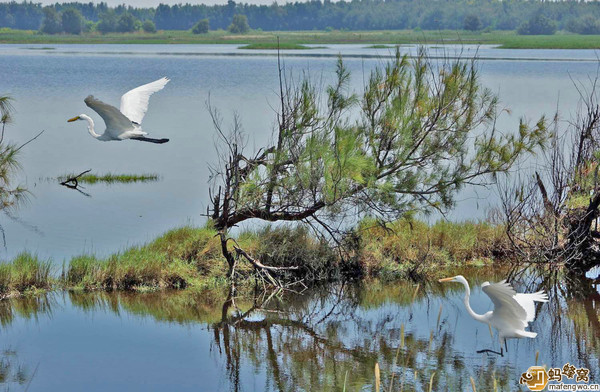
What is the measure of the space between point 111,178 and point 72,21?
8426 cm

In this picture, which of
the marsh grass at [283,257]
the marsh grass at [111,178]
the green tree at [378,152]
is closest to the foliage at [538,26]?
the marsh grass at [111,178]

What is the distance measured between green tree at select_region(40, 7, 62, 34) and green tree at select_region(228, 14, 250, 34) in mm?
20343

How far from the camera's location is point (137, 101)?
11375 millimetres

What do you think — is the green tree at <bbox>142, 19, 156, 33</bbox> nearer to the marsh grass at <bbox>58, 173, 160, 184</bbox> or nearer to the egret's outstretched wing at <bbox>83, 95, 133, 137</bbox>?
the marsh grass at <bbox>58, 173, 160, 184</bbox>

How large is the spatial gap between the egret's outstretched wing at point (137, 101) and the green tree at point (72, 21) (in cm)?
8866

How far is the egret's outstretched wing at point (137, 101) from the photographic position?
11242 mm

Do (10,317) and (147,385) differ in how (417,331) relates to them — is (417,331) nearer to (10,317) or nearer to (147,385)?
(147,385)

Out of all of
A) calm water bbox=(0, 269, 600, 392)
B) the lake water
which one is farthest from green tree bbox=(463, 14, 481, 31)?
calm water bbox=(0, 269, 600, 392)

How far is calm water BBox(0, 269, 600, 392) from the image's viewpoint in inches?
285

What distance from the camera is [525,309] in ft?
23.3

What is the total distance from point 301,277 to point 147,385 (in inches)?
134

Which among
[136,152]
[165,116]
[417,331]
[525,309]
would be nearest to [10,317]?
[417,331]

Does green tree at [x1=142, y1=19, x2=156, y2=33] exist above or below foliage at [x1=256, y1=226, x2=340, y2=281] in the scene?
above

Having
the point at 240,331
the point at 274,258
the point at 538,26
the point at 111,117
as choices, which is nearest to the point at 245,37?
the point at 538,26
